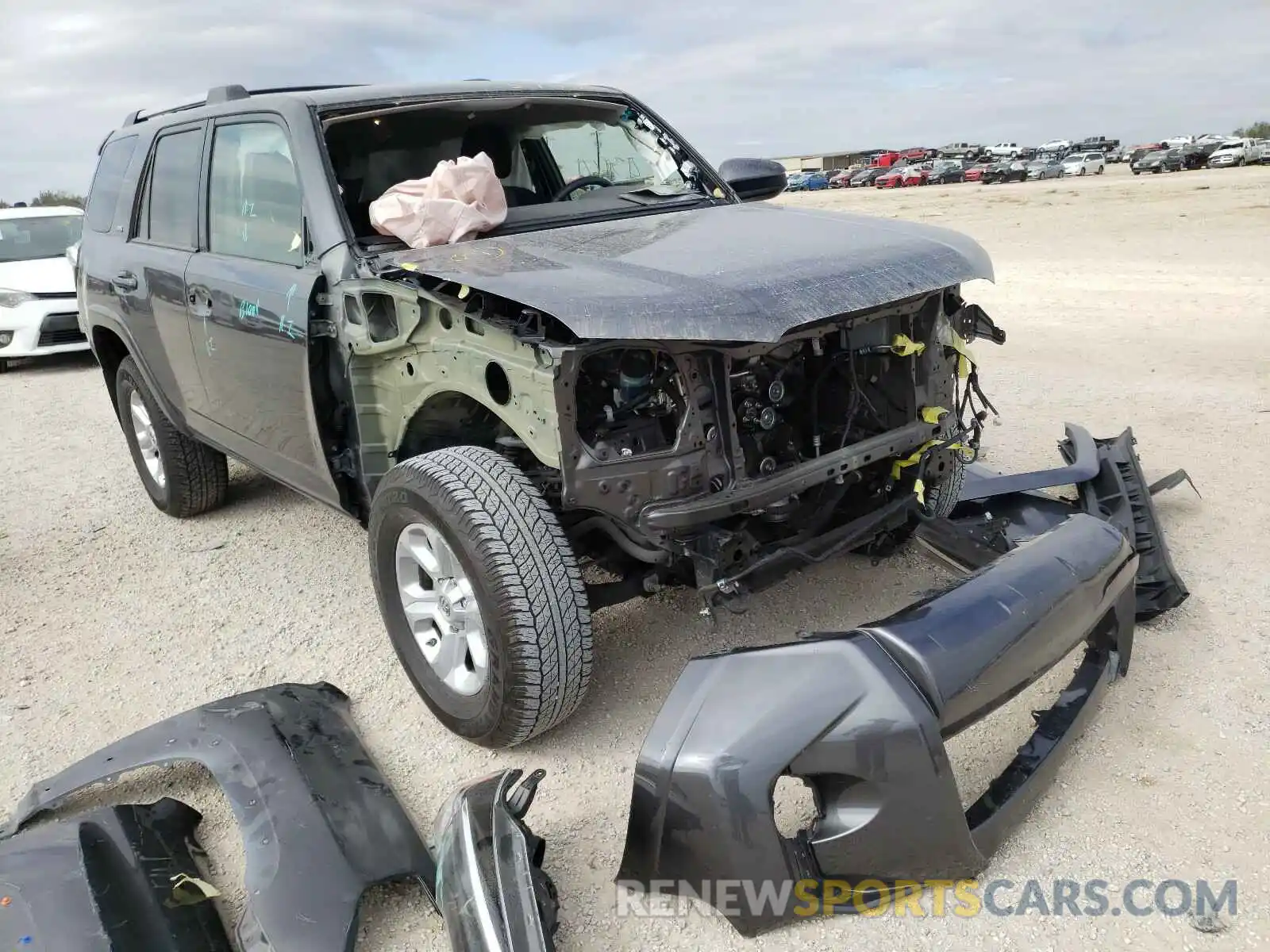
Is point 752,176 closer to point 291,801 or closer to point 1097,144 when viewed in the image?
point 291,801

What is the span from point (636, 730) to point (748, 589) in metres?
0.61

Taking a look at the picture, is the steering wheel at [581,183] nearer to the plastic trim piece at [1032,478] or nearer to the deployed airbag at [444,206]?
the deployed airbag at [444,206]

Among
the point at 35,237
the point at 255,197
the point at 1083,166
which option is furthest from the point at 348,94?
the point at 1083,166

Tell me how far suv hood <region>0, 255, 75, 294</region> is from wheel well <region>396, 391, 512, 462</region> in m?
8.73

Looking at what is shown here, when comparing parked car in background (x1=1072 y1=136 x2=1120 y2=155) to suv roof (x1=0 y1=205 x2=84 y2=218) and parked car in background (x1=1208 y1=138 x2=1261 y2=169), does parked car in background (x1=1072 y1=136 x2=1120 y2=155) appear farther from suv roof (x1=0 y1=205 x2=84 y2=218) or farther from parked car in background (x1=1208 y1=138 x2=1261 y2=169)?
suv roof (x1=0 y1=205 x2=84 y2=218)

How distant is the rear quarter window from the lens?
187 inches

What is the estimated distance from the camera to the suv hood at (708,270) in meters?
2.30

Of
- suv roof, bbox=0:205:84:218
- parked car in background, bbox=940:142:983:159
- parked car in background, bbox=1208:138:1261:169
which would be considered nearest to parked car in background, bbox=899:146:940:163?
parked car in background, bbox=940:142:983:159

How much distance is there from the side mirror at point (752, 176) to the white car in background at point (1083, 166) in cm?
4592

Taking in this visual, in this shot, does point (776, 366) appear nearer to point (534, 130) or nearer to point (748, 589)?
point (748, 589)

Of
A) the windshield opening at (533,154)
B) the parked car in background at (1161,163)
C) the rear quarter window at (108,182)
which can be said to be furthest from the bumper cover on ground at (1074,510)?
the parked car in background at (1161,163)

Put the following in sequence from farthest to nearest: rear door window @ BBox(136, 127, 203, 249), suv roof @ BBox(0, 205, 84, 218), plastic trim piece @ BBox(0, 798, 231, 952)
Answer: suv roof @ BBox(0, 205, 84, 218)
rear door window @ BBox(136, 127, 203, 249)
plastic trim piece @ BBox(0, 798, 231, 952)

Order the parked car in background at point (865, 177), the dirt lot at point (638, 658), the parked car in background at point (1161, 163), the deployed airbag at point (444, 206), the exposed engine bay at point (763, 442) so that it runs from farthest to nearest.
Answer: the parked car in background at point (865, 177) < the parked car in background at point (1161, 163) < the deployed airbag at point (444, 206) < the exposed engine bay at point (763, 442) < the dirt lot at point (638, 658)

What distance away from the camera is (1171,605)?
10.7ft
